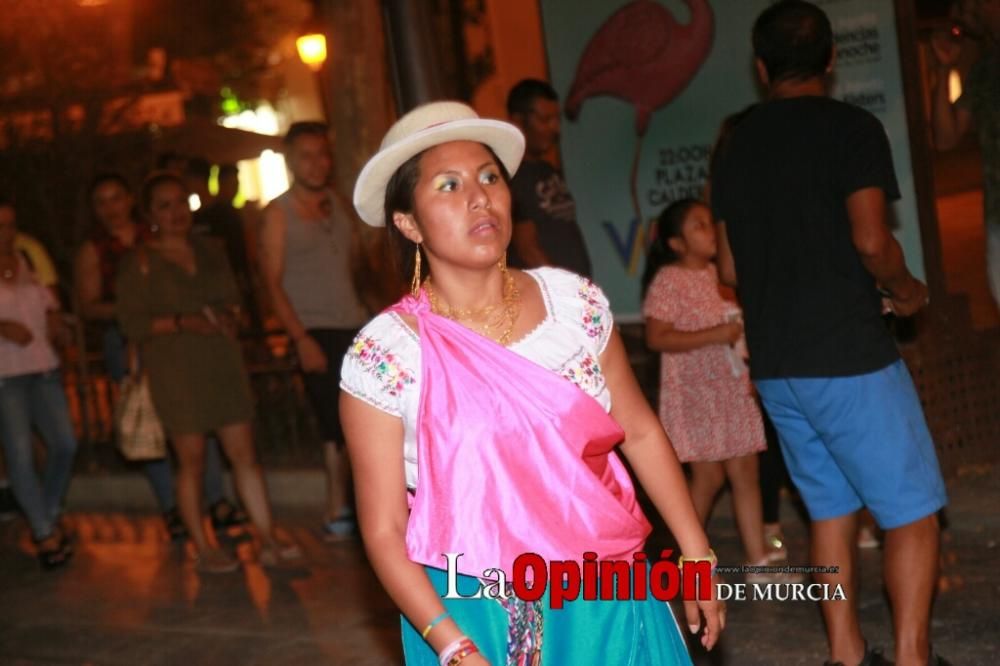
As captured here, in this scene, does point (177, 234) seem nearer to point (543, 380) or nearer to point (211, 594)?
point (211, 594)

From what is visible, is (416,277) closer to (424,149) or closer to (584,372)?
(424,149)

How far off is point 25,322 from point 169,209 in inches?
61.1

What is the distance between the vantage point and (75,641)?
22.3 ft

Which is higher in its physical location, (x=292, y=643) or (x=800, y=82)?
(x=800, y=82)

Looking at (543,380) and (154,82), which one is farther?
(154,82)

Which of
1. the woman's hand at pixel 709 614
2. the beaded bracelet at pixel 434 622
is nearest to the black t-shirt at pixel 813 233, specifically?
the woman's hand at pixel 709 614

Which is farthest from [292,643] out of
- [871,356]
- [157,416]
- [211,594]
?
[871,356]

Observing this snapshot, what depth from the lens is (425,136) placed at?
10.6 feet

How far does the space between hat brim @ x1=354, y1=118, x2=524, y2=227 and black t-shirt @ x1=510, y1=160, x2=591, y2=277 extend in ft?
10.7

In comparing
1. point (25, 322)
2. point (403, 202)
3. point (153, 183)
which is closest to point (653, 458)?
point (403, 202)

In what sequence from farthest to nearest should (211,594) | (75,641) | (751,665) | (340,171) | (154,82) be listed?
(154,82), (340,171), (211,594), (75,641), (751,665)

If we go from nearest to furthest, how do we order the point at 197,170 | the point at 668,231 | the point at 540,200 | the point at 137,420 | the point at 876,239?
the point at 876,239, the point at 668,231, the point at 540,200, the point at 137,420, the point at 197,170

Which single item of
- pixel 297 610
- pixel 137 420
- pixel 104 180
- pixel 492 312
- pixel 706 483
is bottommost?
pixel 297 610

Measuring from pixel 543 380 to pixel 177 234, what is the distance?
15.9 feet
